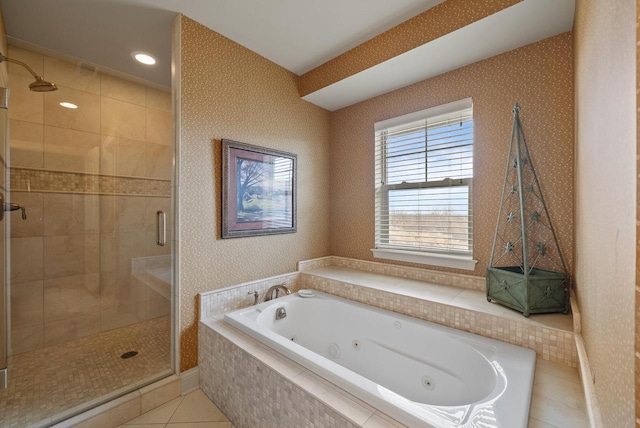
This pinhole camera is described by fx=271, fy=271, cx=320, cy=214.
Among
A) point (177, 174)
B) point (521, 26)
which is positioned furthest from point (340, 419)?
point (521, 26)

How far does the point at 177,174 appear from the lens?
186cm

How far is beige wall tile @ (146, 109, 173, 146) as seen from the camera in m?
2.08

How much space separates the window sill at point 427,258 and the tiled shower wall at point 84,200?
6.11ft

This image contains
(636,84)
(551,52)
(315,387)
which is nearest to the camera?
(636,84)

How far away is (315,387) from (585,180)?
149 cm

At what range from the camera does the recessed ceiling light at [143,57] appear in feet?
7.34

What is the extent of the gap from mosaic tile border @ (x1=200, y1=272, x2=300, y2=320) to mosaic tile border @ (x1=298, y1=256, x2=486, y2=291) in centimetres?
37

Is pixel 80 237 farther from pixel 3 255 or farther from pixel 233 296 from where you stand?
pixel 233 296

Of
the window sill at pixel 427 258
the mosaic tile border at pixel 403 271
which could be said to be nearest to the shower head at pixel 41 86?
the mosaic tile border at pixel 403 271

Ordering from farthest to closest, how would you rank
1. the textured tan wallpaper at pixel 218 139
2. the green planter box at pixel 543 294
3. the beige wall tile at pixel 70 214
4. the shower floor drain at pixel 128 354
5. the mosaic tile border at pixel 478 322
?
the beige wall tile at pixel 70 214 < the shower floor drain at pixel 128 354 < the textured tan wallpaper at pixel 218 139 < the green planter box at pixel 543 294 < the mosaic tile border at pixel 478 322

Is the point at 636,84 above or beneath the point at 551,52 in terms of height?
beneath

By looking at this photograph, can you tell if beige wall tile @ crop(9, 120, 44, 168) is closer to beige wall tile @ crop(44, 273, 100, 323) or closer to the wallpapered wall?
beige wall tile @ crop(44, 273, 100, 323)

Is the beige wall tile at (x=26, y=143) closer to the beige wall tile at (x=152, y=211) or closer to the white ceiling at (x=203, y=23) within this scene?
the white ceiling at (x=203, y=23)

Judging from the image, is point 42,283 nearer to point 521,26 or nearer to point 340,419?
point 340,419
